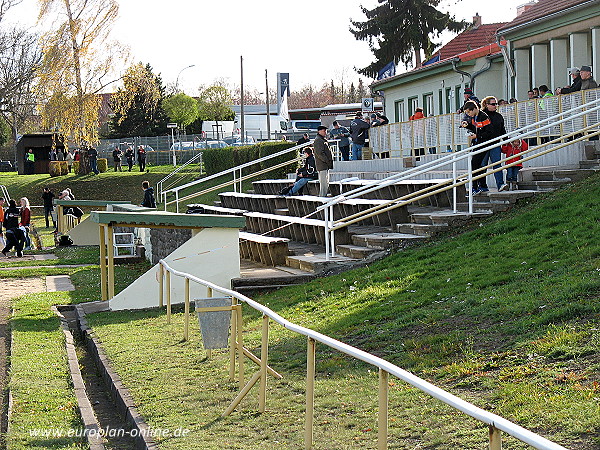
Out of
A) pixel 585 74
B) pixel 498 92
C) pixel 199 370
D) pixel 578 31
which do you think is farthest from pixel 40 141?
pixel 199 370

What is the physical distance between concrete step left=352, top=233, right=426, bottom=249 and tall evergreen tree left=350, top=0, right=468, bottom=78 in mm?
36099

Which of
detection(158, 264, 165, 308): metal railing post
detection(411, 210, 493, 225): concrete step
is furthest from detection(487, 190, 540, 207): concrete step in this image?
detection(158, 264, 165, 308): metal railing post

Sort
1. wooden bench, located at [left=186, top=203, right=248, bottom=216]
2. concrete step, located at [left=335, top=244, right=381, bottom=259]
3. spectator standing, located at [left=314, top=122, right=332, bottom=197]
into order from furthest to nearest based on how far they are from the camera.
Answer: wooden bench, located at [left=186, top=203, right=248, bottom=216]
spectator standing, located at [left=314, top=122, right=332, bottom=197]
concrete step, located at [left=335, top=244, right=381, bottom=259]

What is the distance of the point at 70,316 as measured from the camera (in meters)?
15.4

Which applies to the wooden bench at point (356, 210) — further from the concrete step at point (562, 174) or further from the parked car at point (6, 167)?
the parked car at point (6, 167)

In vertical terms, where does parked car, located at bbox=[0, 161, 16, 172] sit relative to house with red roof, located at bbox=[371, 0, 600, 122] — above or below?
below

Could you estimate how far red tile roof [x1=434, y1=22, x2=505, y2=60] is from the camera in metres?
37.6

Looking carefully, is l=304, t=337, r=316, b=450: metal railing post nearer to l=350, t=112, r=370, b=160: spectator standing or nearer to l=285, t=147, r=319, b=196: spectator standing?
l=285, t=147, r=319, b=196: spectator standing

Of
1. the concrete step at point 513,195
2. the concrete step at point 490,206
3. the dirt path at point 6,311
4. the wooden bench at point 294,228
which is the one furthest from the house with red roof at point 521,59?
the dirt path at point 6,311

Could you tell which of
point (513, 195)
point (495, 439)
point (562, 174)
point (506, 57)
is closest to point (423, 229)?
point (513, 195)

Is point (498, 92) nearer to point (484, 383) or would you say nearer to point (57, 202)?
→ point (57, 202)

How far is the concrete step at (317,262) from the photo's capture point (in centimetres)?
1538

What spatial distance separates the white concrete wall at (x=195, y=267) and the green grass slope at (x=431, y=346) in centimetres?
54

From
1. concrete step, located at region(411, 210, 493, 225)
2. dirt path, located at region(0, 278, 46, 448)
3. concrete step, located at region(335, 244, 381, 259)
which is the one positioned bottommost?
dirt path, located at region(0, 278, 46, 448)
